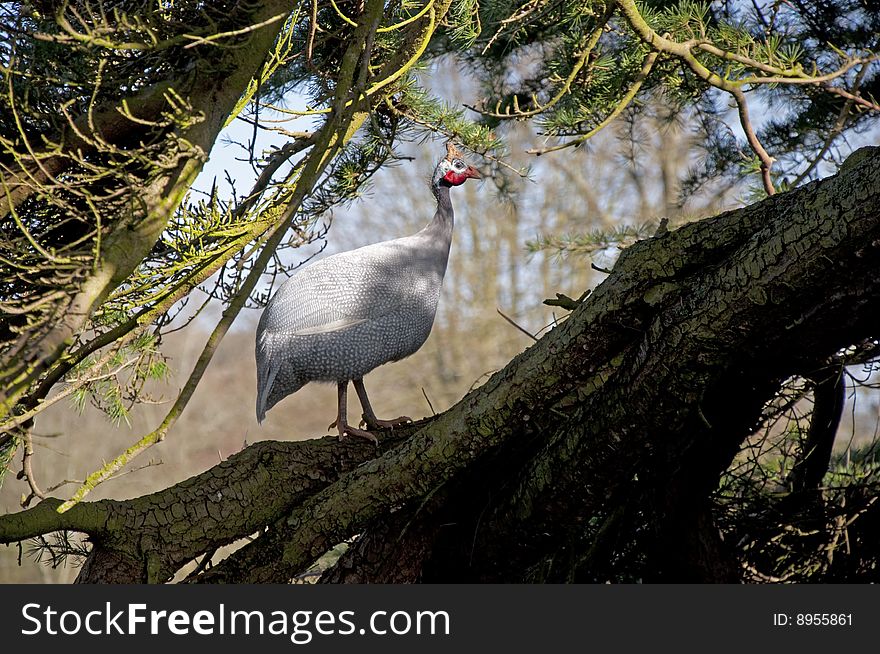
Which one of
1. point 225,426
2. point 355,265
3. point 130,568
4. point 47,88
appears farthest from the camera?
point 225,426

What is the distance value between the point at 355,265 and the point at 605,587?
4.03 ft

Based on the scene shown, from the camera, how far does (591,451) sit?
193 cm

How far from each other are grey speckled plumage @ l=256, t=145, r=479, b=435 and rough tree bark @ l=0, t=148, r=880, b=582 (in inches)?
13.5

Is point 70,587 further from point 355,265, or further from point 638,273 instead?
point 638,273

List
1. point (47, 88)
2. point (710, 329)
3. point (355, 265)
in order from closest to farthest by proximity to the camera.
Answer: point (710, 329) < point (47, 88) < point (355, 265)

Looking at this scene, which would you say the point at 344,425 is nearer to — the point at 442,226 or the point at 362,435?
the point at 362,435

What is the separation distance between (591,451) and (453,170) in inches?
58.0

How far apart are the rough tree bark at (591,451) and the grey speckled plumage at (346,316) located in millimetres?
343

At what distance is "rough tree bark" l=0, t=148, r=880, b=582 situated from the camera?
1697mm

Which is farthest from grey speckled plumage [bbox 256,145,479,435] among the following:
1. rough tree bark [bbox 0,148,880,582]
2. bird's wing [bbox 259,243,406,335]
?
rough tree bark [bbox 0,148,880,582]

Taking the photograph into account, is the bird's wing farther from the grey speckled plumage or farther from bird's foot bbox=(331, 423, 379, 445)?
bird's foot bbox=(331, 423, 379, 445)

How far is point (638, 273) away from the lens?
193 cm

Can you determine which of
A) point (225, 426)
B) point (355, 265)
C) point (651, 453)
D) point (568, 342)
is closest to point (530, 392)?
point (568, 342)

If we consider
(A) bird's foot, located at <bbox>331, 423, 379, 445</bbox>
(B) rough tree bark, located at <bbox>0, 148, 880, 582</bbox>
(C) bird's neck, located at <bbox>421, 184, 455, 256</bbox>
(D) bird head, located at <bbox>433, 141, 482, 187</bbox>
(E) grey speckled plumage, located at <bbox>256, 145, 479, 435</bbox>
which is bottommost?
(B) rough tree bark, located at <bbox>0, 148, 880, 582</bbox>
